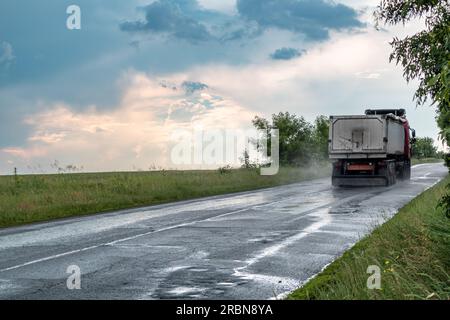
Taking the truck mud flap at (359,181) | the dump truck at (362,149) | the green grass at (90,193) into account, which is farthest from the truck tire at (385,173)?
the green grass at (90,193)

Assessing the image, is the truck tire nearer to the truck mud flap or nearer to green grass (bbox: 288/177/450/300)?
the truck mud flap

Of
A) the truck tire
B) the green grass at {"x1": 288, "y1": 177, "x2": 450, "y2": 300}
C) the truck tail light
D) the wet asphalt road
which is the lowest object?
the wet asphalt road

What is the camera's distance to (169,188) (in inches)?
1066

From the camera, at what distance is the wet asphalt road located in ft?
25.9

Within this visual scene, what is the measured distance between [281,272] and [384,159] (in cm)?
2320

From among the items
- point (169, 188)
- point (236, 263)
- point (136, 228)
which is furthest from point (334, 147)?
point (236, 263)

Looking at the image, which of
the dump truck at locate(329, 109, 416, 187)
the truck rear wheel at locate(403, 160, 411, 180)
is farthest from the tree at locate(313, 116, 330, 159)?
→ the dump truck at locate(329, 109, 416, 187)

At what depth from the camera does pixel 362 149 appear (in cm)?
3028

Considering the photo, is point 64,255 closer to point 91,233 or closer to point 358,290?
point 91,233

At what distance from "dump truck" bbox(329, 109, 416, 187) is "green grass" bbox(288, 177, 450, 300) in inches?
787

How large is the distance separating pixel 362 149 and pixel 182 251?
21.2 m

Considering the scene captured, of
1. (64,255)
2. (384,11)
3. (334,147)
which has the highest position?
(384,11)

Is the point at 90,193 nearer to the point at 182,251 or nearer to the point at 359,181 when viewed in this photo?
the point at 182,251

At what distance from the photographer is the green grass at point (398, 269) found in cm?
657
